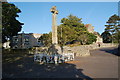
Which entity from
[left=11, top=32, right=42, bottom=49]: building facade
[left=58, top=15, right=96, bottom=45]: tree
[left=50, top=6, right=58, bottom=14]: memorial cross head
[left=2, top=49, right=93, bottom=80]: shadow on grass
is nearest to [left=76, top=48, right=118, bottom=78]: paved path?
[left=2, top=49, right=93, bottom=80]: shadow on grass

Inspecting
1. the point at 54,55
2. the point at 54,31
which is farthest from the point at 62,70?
the point at 54,31

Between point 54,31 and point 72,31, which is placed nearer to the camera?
point 54,31

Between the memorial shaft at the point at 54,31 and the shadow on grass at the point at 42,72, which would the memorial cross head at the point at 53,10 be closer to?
the memorial shaft at the point at 54,31

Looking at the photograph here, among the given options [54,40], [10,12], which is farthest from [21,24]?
[54,40]

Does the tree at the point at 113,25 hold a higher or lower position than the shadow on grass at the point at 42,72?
higher

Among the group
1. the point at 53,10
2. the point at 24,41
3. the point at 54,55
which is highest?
the point at 53,10

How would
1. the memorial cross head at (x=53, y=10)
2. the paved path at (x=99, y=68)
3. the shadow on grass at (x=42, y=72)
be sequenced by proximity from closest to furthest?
1. the shadow on grass at (x=42, y=72)
2. the paved path at (x=99, y=68)
3. the memorial cross head at (x=53, y=10)

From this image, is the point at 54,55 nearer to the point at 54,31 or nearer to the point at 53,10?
the point at 54,31

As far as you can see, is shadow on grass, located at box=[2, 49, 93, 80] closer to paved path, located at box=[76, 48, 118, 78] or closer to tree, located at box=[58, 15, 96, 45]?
paved path, located at box=[76, 48, 118, 78]

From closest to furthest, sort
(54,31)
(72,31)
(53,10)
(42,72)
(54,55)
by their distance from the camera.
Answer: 1. (42,72)
2. (54,55)
3. (54,31)
4. (53,10)
5. (72,31)

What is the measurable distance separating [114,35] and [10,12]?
4752cm

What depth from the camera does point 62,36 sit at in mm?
34062

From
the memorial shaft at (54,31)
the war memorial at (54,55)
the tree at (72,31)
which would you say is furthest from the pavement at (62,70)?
the tree at (72,31)

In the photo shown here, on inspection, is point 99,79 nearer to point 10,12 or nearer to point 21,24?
point 10,12
